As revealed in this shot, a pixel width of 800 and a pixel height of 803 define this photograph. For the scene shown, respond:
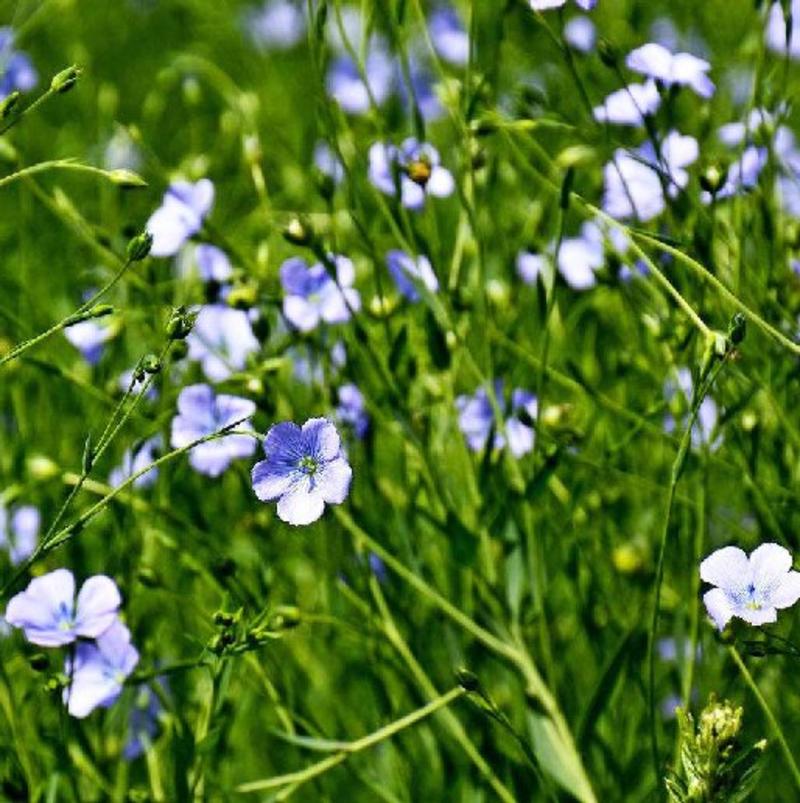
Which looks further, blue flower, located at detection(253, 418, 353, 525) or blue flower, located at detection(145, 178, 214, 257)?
blue flower, located at detection(145, 178, 214, 257)

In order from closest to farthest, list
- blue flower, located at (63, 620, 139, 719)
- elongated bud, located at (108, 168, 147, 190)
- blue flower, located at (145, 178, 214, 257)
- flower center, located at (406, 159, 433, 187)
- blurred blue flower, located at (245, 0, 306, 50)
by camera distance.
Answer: elongated bud, located at (108, 168, 147, 190) → blue flower, located at (63, 620, 139, 719) → flower center, located at (406, 159, 433, 187) → blue flower, located at (145, 178, 214, 257) → blurred blue flower, located at (245, 0, 306, 50)

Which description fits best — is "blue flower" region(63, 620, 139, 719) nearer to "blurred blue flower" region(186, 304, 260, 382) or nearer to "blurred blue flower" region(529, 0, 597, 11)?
"blurred blue flower" region(186, 304, 260, 382)

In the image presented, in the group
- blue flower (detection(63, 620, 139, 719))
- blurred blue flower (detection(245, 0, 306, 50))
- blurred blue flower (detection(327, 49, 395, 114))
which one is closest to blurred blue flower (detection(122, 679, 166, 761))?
blue flower (detection(63, 620, 139, 719))

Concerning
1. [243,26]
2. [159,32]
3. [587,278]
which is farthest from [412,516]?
[159,32]

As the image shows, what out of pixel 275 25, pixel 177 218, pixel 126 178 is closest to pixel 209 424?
pixel 177 218

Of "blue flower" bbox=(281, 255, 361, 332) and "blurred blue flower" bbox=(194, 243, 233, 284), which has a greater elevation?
"blurred blue flower" bbox=(194, 243, 233, 284)

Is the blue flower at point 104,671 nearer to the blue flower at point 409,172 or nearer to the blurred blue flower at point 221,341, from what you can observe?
the blurred blue flower at point 221,341

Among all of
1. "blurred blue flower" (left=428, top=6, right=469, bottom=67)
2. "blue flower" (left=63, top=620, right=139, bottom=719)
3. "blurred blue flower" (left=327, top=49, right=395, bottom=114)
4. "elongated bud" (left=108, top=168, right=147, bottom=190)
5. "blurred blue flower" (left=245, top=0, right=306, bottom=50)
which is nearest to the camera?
"elongated bud" (left=108, top=168, right=147, bottom=190)

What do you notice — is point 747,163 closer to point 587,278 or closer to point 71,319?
point 587,278
